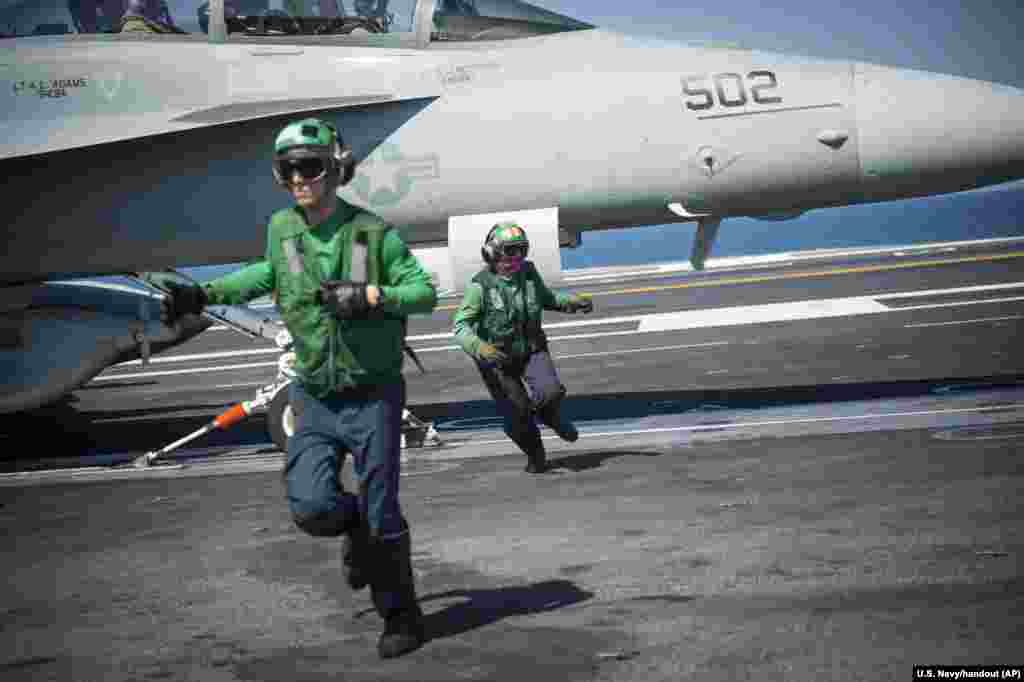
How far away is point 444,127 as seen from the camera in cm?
1129

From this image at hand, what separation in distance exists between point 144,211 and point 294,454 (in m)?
6.05

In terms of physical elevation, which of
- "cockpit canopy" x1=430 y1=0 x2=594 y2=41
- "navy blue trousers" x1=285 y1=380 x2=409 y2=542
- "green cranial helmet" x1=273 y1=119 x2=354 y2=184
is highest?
"cockpit canopy" x1=430 y1=0 x2=594 y2=41

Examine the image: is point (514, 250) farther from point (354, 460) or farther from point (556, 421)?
point (354, 460)

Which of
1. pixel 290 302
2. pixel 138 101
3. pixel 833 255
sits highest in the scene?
pixel 138 101

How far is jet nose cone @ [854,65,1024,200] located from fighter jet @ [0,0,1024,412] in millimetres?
15

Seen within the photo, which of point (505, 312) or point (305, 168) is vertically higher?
point (305, 168)

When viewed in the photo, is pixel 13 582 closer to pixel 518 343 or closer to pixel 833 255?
pixel 518 343

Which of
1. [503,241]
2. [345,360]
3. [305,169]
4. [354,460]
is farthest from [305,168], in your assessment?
[503,241]

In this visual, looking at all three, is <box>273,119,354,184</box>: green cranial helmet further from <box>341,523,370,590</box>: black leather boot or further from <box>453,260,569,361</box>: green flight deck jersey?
<box>453,260,569,361</box>: green flight deck jersey

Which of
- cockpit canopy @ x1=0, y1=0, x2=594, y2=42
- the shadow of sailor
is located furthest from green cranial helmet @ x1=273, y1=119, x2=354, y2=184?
cockpit canopy @ x1=0, y1=0, x2=594, y2=42

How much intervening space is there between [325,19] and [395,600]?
22.5 feet

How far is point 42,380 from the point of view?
13961 mm

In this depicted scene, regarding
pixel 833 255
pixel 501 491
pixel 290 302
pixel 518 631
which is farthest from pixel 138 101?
pixel 833 255

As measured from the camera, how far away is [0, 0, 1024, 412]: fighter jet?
10.8 meters
